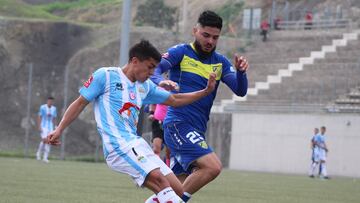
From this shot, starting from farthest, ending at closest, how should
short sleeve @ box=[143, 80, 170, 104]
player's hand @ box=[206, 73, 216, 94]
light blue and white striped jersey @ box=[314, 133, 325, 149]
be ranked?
light blue and white striped jersey @ box=[314, 133, 325, 149], player's hand @ box=[206, 73, 216, 94], short sleeve @ box=[143, 80, 170, 104]

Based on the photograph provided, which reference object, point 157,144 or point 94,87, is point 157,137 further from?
point 94,87

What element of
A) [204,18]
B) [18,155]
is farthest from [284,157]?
[204,18]

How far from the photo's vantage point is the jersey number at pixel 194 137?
10.8 meters

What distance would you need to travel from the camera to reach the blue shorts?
10812 mm

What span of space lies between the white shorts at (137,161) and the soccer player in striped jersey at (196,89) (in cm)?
160

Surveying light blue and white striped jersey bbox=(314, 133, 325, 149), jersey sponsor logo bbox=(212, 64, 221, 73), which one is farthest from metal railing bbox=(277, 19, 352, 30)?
jersey sponsor logo bbox=(212, 64, 221, 73)

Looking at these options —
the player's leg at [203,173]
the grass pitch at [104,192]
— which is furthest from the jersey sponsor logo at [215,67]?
the grass pitch at [104,192]

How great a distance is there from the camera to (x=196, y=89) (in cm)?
1102

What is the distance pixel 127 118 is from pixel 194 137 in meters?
1.68

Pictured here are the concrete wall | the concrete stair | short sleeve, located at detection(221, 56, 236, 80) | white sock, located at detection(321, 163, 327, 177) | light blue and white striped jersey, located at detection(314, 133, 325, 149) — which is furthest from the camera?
the concrete stair

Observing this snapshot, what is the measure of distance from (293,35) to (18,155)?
15.3 meters

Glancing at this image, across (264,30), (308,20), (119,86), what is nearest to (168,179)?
(119,86)

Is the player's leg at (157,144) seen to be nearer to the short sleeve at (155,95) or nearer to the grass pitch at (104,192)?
the grass pitch at (104,192)

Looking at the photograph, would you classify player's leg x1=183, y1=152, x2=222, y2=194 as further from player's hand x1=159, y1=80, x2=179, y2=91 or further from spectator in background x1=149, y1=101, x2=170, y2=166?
spectator in background x1=149, y1=101, x2=170, y2=166
